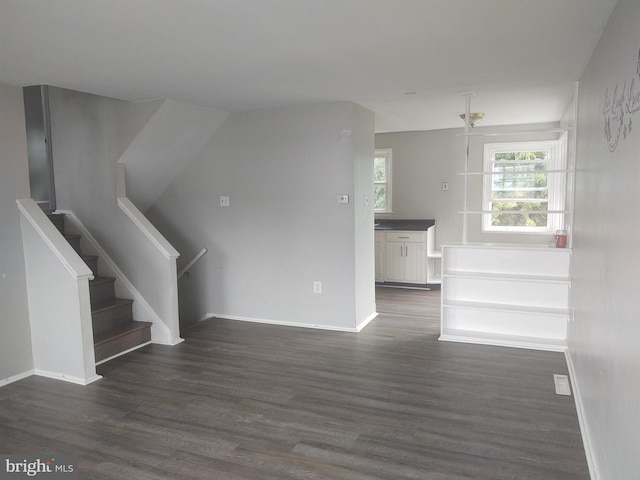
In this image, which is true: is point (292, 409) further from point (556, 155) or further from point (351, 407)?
point (556, 155)

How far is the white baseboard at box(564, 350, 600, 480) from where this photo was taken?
2.31m

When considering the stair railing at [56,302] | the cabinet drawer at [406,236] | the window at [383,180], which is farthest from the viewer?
the window at [383,180]

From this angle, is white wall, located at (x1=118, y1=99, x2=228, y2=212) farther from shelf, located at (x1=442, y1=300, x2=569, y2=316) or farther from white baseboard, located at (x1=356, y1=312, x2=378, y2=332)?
shelf, located at (x1=442, y1=300, x2=569, y2=316)

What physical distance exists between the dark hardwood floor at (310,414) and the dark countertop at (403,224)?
8.13ft

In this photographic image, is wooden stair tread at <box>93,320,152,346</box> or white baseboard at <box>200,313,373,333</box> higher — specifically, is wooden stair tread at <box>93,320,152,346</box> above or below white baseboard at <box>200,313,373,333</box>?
above

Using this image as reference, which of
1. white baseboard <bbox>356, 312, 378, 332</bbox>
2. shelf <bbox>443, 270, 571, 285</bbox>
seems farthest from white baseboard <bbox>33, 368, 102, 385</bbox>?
shelf <bbox>443, 270, 571, 285</bbox>

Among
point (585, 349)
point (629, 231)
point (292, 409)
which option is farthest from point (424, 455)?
point (629, 231)

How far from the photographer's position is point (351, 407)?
10.0 feet

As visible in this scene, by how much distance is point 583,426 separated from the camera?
2711mm

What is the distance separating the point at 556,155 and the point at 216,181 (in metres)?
4.24

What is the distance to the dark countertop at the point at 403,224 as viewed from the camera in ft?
21.5

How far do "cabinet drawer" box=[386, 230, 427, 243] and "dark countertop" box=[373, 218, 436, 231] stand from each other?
0.07 m

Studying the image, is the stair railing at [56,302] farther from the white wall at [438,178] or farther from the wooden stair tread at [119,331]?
the white wall at [438,178]

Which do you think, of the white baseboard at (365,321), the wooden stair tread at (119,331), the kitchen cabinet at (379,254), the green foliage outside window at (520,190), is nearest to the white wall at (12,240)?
the wooden stair tread at (119,331)
